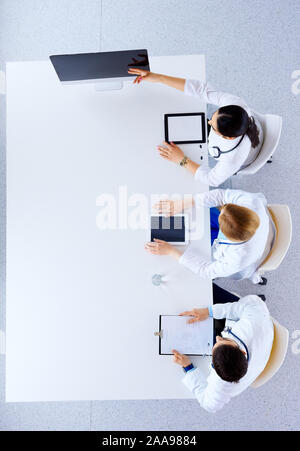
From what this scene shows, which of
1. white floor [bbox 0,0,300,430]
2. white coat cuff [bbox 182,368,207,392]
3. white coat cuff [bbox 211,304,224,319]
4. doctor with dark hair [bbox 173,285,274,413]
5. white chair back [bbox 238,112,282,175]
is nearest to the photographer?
doctor with dark hair [bbox 173,285,274,413]

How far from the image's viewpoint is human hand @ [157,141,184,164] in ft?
5.70

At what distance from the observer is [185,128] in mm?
1791

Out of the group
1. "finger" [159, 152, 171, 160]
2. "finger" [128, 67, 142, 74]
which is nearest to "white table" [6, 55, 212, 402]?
"finger" [159, 152, 171, 160]

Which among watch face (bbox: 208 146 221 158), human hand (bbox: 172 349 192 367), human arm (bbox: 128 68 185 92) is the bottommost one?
human hand (bbox: 172 349 192 367)

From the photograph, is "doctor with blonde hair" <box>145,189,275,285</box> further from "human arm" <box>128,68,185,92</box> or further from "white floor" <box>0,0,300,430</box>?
"white floor" <box>0,0,300,430</box>

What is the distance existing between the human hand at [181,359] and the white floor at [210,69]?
917 millimetres

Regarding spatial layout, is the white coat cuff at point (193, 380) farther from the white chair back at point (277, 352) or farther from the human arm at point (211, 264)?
the human arm at point (211, 264)

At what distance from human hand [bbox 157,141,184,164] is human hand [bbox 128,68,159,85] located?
324mm

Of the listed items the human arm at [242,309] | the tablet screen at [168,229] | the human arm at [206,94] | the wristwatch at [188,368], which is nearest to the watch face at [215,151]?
the human arm at [206,94]

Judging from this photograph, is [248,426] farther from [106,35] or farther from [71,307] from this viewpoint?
[106,35]

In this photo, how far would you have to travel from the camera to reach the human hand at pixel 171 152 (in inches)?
68.4

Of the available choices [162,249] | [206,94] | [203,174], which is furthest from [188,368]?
[206,94]

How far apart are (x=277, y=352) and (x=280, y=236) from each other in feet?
1.79
